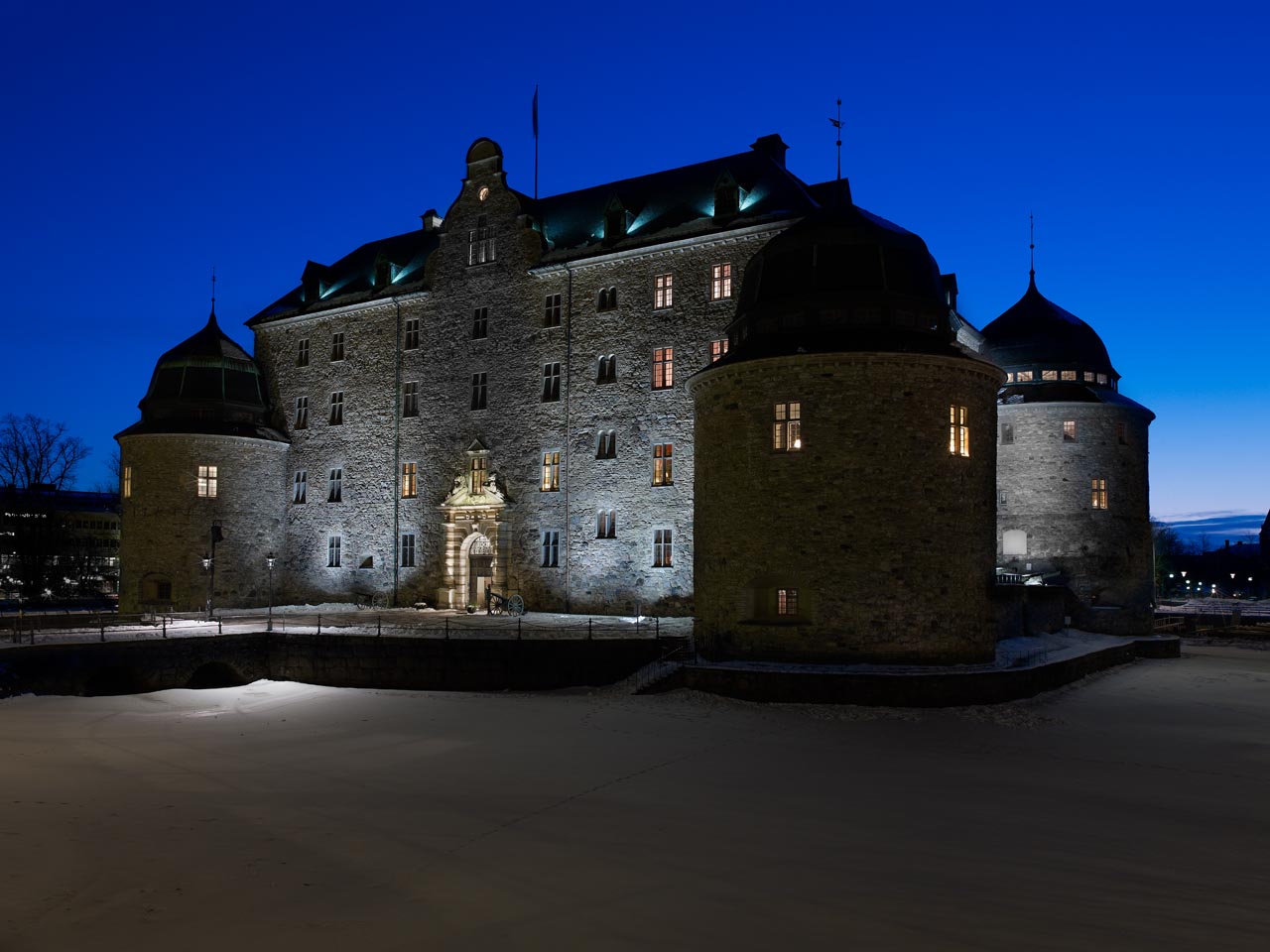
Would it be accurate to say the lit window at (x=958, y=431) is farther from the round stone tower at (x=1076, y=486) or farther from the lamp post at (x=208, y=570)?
the lamp post at (x=208, y=570)

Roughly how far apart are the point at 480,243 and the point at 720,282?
10.8 metres

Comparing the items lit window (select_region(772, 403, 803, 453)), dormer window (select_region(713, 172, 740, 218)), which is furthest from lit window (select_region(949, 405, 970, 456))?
dormer window (select_region(713, 172, 740, 218))

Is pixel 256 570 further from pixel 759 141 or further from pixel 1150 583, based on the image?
pixel 1150 583

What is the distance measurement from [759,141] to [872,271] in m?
12.5

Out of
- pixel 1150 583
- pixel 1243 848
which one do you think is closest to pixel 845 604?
pixel 1243 848

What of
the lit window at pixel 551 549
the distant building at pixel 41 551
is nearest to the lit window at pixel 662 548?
the lit window at pixel 551 549

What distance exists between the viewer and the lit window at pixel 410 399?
38.8 meters

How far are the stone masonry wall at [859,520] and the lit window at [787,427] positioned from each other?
18 cm

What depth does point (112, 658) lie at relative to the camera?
2492cm

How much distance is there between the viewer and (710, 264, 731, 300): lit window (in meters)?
31.2

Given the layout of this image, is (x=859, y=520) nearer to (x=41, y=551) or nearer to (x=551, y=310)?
(x=551, y=310)

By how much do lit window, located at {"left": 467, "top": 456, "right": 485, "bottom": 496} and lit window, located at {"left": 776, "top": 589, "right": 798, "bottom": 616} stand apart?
15884 mm

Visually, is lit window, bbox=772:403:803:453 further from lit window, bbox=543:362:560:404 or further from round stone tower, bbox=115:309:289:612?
round stone tower, bbox=115:309:289:612

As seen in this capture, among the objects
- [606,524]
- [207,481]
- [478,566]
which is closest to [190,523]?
[207,481]
